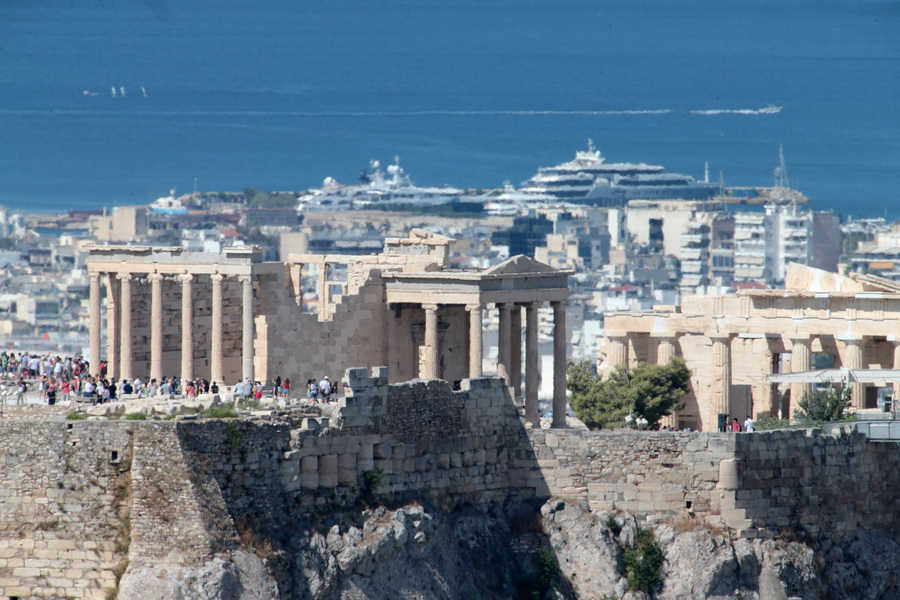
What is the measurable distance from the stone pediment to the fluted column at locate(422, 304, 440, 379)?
230cm

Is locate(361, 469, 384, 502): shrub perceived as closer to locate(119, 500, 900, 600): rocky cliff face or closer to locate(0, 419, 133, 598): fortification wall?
locate(119, 500, 900, 600): rocky cliff face

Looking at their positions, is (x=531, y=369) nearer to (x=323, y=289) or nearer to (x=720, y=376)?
(x=720, y=376)

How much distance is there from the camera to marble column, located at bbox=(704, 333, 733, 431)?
253ft

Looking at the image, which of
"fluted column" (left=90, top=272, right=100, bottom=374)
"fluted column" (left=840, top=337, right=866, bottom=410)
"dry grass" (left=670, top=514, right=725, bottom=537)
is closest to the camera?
"dry grass" (left=670, top=514, right=725, bottom=537)

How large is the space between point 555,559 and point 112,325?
28052 mm

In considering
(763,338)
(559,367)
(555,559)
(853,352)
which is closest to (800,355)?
(853,352)

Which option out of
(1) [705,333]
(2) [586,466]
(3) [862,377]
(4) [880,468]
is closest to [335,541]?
(2) [586,466]

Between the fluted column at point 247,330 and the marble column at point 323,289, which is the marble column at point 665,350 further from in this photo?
the fluted column at point 247,330

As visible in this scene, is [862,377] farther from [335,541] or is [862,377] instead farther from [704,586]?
[335,541]

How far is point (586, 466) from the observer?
52.5 m

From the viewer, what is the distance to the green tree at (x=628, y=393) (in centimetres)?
7144

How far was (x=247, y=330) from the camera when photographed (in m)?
70.9

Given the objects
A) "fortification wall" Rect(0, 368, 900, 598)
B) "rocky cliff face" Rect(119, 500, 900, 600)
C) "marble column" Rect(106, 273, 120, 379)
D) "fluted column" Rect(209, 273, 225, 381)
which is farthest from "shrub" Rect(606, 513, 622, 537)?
"marble column" Rect(106, 273, 120, 379)

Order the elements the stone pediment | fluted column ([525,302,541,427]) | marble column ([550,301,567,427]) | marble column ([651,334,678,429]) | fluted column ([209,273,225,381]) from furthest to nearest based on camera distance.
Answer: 1. marble column ([651,334,678,429])
2. marble column ([550,301,567,427])
3. fluted column ([525,302,541,427])
4. the stone pediment
5. fluted column ([209,273,225,381])
